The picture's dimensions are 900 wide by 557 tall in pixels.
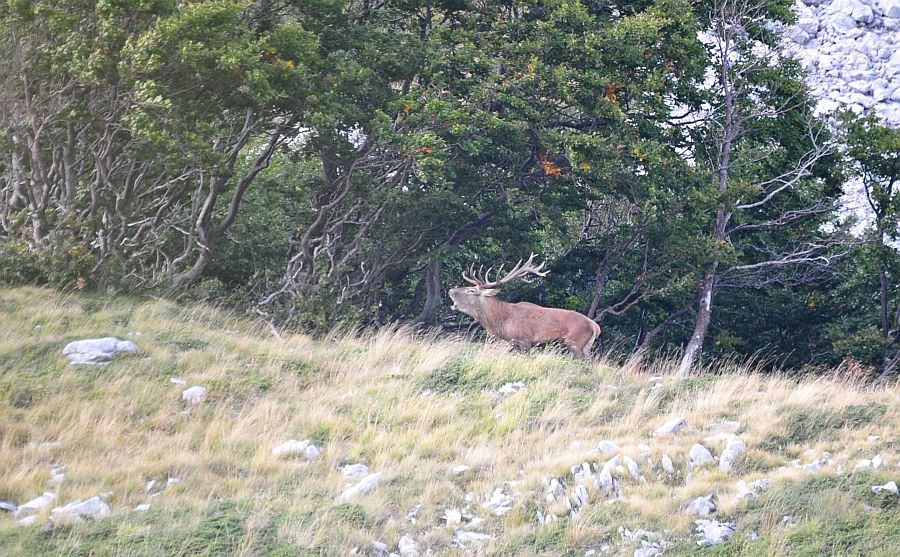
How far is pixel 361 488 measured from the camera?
8.69m

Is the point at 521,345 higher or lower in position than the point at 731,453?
lower

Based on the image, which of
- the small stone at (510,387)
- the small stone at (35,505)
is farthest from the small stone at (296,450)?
the small stone at (510,387)

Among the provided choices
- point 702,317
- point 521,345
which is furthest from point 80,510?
point 702,317

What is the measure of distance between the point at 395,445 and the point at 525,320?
5194 millimetres

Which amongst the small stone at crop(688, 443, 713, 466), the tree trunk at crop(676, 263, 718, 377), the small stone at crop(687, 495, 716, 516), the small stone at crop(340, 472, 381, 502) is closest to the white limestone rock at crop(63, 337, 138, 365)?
the small stone at crop(340, 472, 381, 502)

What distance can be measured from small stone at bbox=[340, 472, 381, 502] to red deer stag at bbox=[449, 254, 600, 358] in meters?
5.77

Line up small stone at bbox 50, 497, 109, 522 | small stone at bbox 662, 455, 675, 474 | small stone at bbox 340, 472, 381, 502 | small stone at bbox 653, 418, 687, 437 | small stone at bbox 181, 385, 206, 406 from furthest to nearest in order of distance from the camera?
small stone at bbox 181, 385, 206, 406 → small stone at bbox 653, 418, 687, 437 → small stone at bbox 662, 455, 675, 474 → small stone at bbox 340, 472, 381, 502 → small stone at bbox 50, 497, 109, 522

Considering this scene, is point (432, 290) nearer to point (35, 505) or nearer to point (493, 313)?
point (493, 313)

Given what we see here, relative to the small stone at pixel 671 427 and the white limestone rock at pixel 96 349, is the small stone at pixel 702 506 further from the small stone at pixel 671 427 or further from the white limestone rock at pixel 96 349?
the white limestone rock at pixel 96 349

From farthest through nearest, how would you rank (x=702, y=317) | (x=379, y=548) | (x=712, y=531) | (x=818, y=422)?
(x=702, y=317) < (x=818, y=422) < (x=712, y=531) < (x=379, y=548)

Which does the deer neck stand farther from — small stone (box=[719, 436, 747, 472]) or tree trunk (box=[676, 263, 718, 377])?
small stone (box=[719, 436, 747, 472])

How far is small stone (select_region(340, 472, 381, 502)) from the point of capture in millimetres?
8570

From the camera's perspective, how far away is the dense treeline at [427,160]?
14.7 meters

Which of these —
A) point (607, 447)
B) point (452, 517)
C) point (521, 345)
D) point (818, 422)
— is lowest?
point (452, 517)
